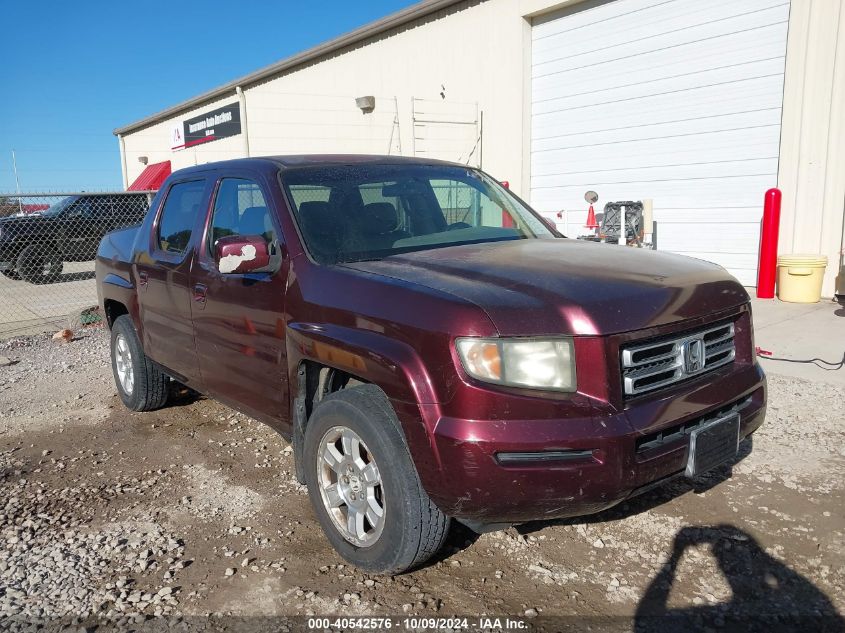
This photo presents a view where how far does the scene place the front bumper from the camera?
7.81ft

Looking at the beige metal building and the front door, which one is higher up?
the beige metal building

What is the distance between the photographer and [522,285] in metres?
2.65

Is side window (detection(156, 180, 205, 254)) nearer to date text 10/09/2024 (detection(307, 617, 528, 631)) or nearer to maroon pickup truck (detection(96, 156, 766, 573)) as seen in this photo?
maroon pickup truck (detection(96, 156, 766, 573))

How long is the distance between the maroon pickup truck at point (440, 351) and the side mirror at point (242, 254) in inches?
0.4


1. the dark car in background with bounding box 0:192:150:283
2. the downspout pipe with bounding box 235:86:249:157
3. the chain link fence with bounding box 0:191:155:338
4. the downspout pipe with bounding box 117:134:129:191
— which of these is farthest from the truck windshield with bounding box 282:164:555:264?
the downspout pipe with bounding box 117:134:129:191

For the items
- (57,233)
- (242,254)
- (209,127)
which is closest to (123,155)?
(209,127)

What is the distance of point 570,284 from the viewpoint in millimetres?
2662

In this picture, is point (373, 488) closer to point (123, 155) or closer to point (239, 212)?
point (239, 212)

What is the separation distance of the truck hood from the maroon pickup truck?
0.03ft

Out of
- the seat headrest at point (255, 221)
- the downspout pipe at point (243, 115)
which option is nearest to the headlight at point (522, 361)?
the seat headrest at point (255, 221)

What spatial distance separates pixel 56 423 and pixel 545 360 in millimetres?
4406

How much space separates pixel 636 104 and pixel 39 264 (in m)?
12.2

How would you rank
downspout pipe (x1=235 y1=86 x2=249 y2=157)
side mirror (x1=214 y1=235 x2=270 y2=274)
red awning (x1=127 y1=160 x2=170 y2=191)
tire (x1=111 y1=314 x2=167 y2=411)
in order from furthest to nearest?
red awning (x1=127 y1=160 x2=170 y2=191) < downspout pipe (x1=235 y1=86 x2=249 y2=157) < tire (x1=111 y1=314 x2=167 y2=411) < side mirror (x1=214 y1=235 x2=270 y2=274)

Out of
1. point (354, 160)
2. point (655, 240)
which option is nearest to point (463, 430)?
point (354, 160)
